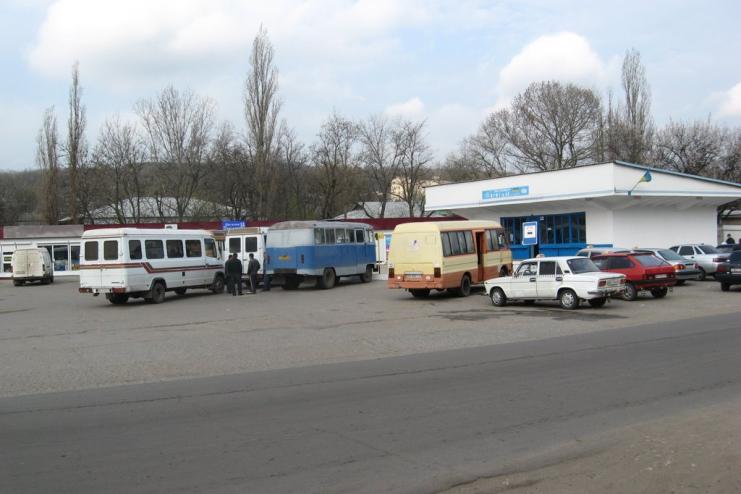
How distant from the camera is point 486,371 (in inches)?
388

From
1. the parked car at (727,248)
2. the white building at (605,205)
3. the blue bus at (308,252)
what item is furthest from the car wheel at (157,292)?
the parked car at (727,248)

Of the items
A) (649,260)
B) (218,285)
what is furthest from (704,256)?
(218,285)

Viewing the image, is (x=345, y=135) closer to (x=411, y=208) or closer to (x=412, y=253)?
(x=411, y=208)

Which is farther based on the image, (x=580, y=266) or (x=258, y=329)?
(x=580, y=266)

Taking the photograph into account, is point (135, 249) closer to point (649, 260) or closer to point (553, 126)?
point (649, 260)

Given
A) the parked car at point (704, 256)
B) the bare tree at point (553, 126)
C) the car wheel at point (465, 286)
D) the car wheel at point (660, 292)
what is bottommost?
the car wheel at point (660, 292)

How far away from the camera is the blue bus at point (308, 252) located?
2802cm

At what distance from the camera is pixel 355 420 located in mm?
7191

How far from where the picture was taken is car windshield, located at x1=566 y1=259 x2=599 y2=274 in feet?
62.7

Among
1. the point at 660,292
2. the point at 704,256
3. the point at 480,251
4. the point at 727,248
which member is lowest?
the point at 660,292

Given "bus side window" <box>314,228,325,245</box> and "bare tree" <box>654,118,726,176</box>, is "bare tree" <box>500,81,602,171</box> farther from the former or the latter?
"bus side window" <box>314,228,325,245</box>

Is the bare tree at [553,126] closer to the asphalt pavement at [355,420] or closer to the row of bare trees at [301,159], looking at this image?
the row of bare trees at [301,159]

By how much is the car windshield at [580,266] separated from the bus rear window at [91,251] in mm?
16113

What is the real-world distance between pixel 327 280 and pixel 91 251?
10.1 m
